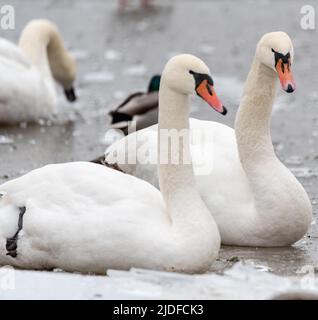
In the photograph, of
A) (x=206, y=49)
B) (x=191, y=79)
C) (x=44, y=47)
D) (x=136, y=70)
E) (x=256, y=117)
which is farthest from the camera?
(x=206, y=49)

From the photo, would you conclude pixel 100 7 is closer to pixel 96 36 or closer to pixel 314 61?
pixel 96 36

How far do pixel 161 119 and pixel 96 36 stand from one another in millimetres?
11176

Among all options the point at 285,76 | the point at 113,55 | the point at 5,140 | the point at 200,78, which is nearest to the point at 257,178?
the point at 285,76

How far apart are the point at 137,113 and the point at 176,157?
156 inches

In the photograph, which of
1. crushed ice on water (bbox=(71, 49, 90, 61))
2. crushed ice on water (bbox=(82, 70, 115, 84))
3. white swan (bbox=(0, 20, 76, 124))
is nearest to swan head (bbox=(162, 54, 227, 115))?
white swan (bbox=(0, 20, 76, 124))

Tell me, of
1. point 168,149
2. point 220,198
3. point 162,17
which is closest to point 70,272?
point 168,149

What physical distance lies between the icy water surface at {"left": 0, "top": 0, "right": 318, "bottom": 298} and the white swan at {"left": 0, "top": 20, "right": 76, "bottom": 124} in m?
0.16

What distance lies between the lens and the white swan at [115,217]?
575 centimetres

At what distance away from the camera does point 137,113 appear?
9977 millimetres

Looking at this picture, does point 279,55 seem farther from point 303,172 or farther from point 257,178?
point 303,172

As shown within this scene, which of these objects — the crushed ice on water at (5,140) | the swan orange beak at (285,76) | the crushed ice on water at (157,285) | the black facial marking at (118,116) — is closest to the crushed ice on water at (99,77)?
the crushed ice on water at (5,140)

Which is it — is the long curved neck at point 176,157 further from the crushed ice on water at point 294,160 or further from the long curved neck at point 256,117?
the crushed ice on water at point 294,160

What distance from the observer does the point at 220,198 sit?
682cm

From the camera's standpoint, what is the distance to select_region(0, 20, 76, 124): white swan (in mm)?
11400
